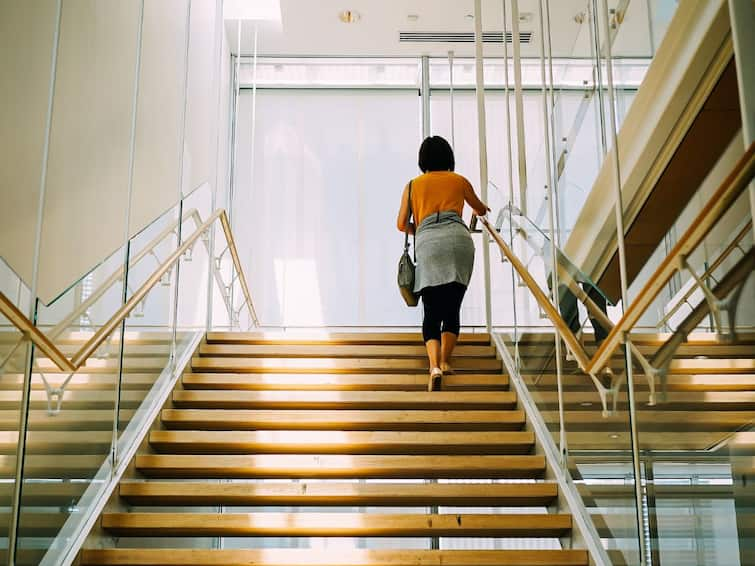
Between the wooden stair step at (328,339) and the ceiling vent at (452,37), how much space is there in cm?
509

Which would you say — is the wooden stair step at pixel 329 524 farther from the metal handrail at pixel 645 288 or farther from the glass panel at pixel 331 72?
the glass panel at pixel 331 72

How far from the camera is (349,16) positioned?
34.7ft

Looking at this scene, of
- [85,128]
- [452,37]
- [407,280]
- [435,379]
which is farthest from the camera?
[452,37]

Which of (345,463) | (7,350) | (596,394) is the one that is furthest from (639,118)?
(7,350)

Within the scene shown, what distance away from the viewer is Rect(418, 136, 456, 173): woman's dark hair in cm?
652

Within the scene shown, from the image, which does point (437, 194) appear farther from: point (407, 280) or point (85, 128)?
point (85, 128)

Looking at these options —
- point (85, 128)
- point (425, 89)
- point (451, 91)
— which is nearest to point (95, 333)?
point (85, 128)

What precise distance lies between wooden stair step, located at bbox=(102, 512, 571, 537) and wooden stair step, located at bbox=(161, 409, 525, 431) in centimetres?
105

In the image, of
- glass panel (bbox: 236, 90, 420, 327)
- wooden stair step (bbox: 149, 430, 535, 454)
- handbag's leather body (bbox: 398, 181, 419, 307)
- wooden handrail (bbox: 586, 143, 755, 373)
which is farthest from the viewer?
glass panel (bbox: 236, 90, 420, 327)

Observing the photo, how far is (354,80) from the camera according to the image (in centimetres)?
1195

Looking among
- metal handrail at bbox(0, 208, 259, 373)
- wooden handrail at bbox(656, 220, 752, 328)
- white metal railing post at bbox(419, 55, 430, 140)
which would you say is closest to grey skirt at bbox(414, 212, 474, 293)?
metal handrail at bbox(0, 208, 259, 373)

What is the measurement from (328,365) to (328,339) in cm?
62

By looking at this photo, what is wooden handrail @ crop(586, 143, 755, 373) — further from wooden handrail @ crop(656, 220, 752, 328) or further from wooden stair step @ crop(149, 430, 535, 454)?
wooden stair step @ crop(149, 430, 535, 454)

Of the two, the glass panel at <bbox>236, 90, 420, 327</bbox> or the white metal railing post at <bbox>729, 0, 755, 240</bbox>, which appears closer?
the white metal railing post at <bbox>729, 0, 755, 240</bbox>
